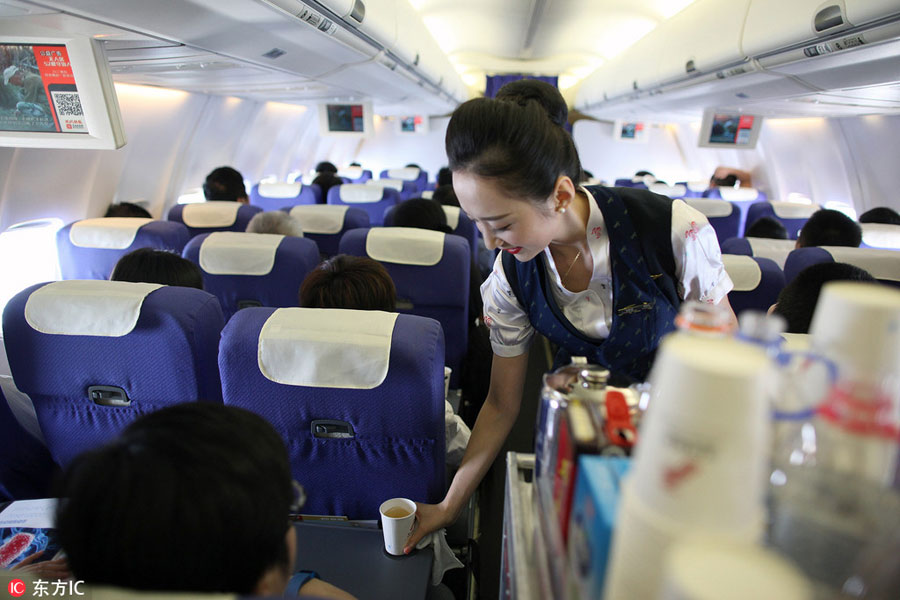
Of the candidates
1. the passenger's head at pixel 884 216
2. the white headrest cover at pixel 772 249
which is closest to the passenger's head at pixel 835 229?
the white headrest cover at pixel 772 249

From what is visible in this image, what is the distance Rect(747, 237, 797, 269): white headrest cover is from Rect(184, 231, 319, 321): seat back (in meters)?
3.05

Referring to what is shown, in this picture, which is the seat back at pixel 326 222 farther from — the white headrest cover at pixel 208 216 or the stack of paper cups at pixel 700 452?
the stack of paper cups at pixel 700 452

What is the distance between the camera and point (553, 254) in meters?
1.61

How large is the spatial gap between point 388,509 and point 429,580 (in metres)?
0.22

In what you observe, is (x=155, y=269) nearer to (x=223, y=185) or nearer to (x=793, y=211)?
(x=223, y=185)

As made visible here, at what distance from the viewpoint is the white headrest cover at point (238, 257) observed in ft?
8.68

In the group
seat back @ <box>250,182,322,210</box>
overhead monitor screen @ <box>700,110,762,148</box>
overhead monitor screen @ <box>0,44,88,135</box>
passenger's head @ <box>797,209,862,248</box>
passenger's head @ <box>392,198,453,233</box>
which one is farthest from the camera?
overhead monitor screen @ <box>700,110,762,148</box>

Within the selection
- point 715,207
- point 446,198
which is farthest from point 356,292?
point 715,207

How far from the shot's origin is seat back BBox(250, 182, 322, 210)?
6.59 m

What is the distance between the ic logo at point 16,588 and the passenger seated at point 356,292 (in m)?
1.38

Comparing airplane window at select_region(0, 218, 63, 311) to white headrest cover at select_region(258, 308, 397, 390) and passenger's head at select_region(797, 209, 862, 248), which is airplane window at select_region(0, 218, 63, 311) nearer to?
white headrest cover at select_region(258, 308, 397, 390)

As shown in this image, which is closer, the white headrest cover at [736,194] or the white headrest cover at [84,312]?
the white headrest cover at [84,312]

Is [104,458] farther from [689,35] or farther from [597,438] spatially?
[689,35]

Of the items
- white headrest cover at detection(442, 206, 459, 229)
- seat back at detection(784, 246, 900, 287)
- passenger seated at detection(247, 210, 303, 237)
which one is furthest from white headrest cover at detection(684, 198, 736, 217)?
passenger seated at detection(247, 210, 303, 237)
